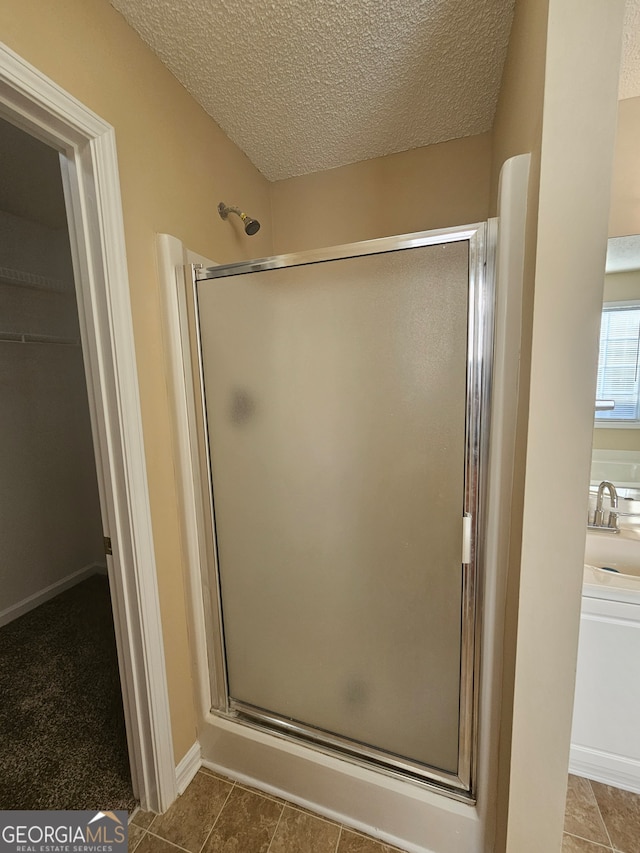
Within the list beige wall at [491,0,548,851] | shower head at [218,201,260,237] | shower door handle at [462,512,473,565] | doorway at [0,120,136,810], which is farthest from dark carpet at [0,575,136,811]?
shower head at [218,201,260,237]

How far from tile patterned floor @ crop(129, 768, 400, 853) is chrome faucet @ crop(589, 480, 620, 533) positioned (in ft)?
4.43

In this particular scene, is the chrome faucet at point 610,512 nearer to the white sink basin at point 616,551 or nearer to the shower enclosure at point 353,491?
the white sink basin at point 616,551

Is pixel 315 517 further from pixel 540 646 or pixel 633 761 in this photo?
pixel 633 761

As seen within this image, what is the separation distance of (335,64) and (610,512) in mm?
1920

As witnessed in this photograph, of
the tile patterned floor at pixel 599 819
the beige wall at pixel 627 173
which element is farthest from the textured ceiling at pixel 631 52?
the tile patterned floor at pixel 599 819

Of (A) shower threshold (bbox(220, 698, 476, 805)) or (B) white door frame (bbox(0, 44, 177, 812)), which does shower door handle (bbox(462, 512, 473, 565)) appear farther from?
(B) white door frame (bbox(0, 44, 177, 812))

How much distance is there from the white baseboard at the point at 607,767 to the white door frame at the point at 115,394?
1.49 metres

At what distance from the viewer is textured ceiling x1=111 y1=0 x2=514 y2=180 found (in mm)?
965

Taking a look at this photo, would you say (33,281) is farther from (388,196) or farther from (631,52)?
(631,52)

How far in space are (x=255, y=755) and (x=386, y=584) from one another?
863mm

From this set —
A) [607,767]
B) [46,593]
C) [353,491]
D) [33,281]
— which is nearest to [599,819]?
[607,767]

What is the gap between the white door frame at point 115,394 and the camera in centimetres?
86

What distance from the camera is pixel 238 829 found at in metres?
1.15

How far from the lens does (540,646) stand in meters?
0.81
